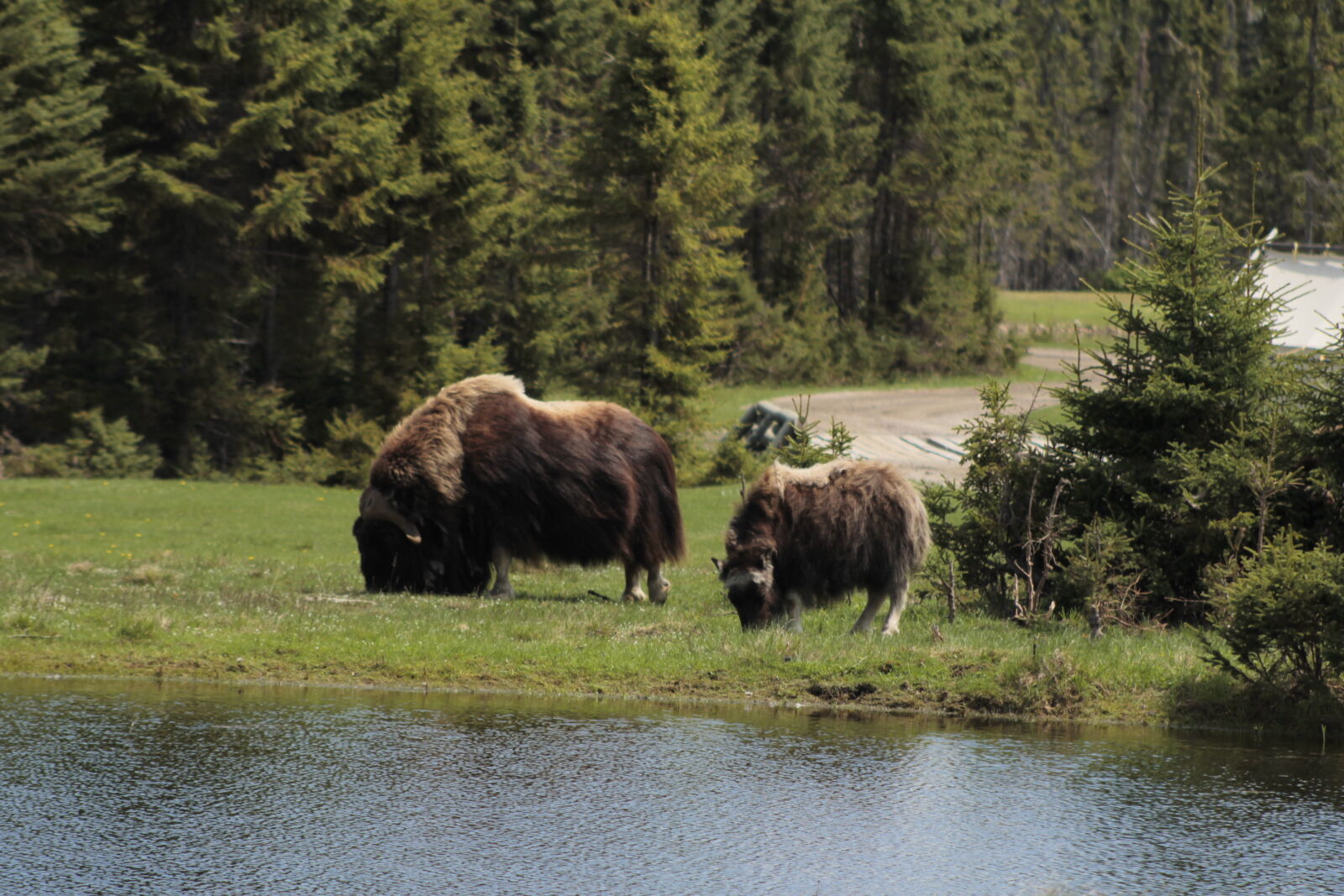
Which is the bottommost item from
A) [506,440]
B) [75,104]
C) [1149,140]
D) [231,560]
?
[231,560]

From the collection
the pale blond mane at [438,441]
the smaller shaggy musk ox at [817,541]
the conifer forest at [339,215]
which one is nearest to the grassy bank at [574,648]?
the smaller shaggy musk ox at [817,541]

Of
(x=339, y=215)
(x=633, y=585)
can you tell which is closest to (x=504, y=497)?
(x=633, y=585)

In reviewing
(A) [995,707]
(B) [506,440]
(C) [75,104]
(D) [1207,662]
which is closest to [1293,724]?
(D) [1207,662]

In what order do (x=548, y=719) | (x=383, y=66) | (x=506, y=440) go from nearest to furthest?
(x=548, y=719)
(x=506, y=440)
(x=383, y=66)

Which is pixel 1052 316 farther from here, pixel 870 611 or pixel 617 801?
pixel 617 801

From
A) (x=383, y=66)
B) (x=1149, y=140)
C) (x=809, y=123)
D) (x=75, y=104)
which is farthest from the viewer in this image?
(x=1149, y=140)

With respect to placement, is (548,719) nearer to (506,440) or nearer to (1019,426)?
(506,440)

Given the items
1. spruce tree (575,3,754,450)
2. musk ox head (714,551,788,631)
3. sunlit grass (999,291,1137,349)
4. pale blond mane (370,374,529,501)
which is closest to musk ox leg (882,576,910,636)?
musk ox head (714,551,788,631)

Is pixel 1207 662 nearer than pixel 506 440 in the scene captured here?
Yes

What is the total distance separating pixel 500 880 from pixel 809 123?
184 ft

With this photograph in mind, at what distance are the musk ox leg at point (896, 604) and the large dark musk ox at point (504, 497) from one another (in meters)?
3.90

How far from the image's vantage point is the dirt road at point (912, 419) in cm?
3891

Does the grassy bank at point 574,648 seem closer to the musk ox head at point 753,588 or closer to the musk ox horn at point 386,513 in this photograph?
the musk ox head at point 753,588

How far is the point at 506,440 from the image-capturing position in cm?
1770
